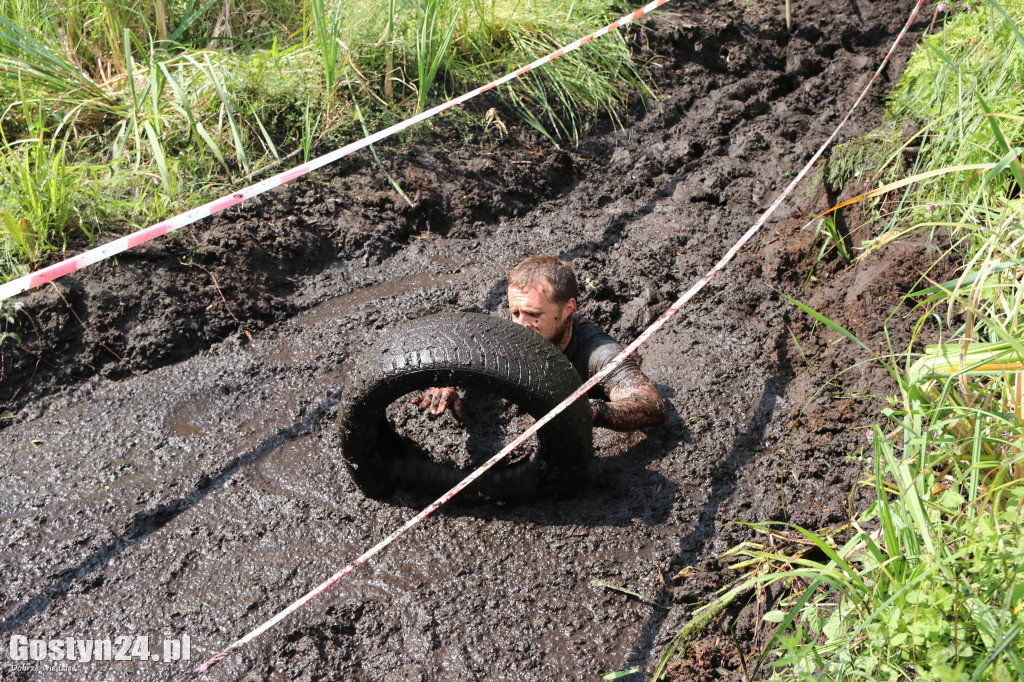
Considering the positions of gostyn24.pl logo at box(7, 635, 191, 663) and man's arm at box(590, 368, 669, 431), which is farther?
man's arm at box(590, 368, 669, 431)

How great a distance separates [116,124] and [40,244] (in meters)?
1.21

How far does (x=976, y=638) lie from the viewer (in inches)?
71.1

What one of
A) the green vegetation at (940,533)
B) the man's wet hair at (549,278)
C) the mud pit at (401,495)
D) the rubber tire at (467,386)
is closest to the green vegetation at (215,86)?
the mud pit at (401,495)

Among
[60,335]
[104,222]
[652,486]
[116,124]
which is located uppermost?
[116,124]

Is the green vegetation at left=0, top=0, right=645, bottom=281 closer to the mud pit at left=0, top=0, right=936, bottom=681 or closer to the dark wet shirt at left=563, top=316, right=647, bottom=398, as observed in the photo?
the mud pit at left=0, top=0, right=936, bottom=681

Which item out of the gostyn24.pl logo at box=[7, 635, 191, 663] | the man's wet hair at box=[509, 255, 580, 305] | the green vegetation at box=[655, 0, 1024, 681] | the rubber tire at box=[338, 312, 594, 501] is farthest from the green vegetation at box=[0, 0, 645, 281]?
the green vegetation at box=[655, 0, 1024, 681]

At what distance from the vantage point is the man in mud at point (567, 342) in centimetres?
335

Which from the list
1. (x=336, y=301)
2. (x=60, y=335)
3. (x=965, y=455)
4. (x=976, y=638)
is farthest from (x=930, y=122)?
(x=60, y=335)

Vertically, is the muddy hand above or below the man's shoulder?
below

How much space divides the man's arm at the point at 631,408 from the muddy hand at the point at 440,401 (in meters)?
0.67

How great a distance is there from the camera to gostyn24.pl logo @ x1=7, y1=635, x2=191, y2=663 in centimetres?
246

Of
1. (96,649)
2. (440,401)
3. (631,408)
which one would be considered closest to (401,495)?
(440,401)

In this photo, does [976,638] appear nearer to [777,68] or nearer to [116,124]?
[116,124]

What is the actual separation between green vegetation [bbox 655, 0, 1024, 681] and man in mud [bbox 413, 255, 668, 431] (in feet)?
2.57
